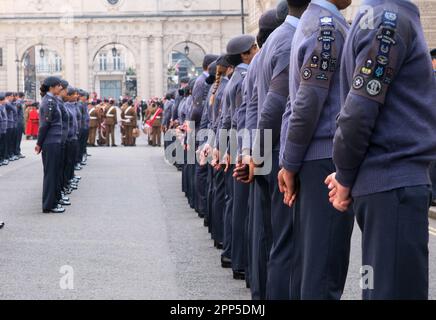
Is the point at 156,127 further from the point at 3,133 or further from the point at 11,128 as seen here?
the point at 3,133

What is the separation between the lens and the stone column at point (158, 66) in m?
72.8

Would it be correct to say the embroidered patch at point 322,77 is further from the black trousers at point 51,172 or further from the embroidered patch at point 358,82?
the black trousers at point 51,172

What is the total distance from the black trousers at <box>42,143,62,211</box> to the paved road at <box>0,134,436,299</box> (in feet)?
1.08

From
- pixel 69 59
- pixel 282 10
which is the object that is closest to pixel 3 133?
pixel 282 10

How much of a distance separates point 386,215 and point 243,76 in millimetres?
4341

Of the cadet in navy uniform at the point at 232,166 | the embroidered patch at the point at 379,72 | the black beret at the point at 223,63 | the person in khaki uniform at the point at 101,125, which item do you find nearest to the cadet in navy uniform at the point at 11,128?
the person in khaki uniform at the point at 101,125

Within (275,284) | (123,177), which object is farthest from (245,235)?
(123,177)

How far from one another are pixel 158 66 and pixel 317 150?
68.4 meters

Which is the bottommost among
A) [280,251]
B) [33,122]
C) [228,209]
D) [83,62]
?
[33,122]

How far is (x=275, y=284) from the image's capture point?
6.48m

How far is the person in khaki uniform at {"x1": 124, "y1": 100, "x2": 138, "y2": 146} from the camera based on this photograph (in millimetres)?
42500

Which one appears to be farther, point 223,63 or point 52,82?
point 52,82

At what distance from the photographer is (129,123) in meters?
42.3
